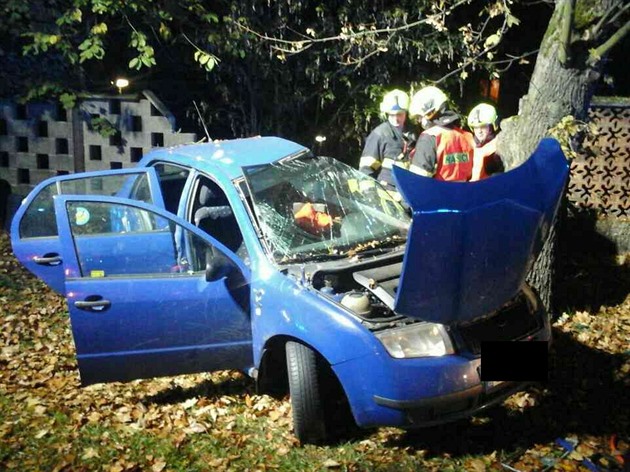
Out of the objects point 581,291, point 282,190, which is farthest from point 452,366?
point 581,291

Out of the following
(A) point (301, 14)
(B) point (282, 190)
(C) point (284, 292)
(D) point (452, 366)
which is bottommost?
(D) point (452, 366)

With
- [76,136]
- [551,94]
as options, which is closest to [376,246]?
[551,94]

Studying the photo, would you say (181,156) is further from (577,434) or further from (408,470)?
(577,434)

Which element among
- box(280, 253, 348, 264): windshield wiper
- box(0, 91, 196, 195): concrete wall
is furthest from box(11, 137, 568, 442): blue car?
box(0, 91, 196, 195): concrete wall

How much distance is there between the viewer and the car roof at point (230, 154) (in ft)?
18.0

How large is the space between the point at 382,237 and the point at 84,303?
2098 millimetres

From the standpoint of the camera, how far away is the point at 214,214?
579 centimetres

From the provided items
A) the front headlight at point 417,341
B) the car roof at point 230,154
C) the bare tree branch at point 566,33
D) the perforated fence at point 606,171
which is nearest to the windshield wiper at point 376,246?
the front headlight at point 417,341

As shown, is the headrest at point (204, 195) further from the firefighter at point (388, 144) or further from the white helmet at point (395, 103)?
the white helmet at point (395, 103)

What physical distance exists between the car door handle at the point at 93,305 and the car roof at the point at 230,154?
126 cm

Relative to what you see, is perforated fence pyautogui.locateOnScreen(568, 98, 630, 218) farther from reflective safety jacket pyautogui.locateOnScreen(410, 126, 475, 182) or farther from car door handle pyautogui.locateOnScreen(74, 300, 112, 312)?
car door handle pyautogui.locateOnScreen(74, 300, 112, 312)

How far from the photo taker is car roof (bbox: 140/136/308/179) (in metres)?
5.48

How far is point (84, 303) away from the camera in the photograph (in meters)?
4.83

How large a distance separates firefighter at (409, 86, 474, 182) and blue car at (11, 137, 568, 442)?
2.70 feet
